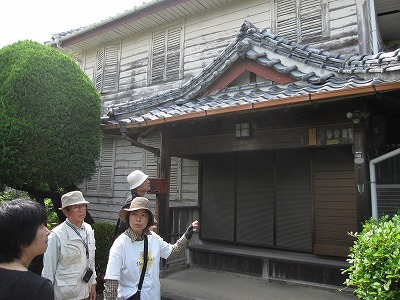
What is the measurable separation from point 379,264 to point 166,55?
373 inches

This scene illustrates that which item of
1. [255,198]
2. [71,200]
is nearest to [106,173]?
[255,198]

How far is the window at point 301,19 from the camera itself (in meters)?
8.20

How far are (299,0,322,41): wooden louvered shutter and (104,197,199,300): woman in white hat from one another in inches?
274

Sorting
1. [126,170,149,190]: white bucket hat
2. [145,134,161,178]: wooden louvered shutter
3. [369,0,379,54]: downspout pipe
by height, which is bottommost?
[126,170,149,190]: white bucket hat

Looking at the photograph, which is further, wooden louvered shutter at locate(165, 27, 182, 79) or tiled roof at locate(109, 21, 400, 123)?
wooden louvered shutter at locate(165, 27, 182, 79)

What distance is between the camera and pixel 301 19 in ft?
27.9

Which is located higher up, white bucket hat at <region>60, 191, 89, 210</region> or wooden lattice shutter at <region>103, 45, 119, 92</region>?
wooden lattice shutter at <region>103, 45, 119, 92</region>

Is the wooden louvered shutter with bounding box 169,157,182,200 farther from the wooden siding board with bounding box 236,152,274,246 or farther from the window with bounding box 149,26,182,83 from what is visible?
the window with bounding box 149,26,182,83

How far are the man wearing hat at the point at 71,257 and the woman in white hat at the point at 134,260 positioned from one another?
2.85ft

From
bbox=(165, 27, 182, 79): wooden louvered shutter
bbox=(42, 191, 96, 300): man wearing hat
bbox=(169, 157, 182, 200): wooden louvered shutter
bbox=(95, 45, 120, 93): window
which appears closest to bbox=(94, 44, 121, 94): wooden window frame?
bbox=(95, 45, 120, 93): window

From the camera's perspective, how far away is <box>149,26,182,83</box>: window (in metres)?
10.9

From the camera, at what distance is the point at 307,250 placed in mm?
6719

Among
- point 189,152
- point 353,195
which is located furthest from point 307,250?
point 189,152

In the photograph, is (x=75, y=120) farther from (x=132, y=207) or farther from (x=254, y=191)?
(x=132, y=207)
